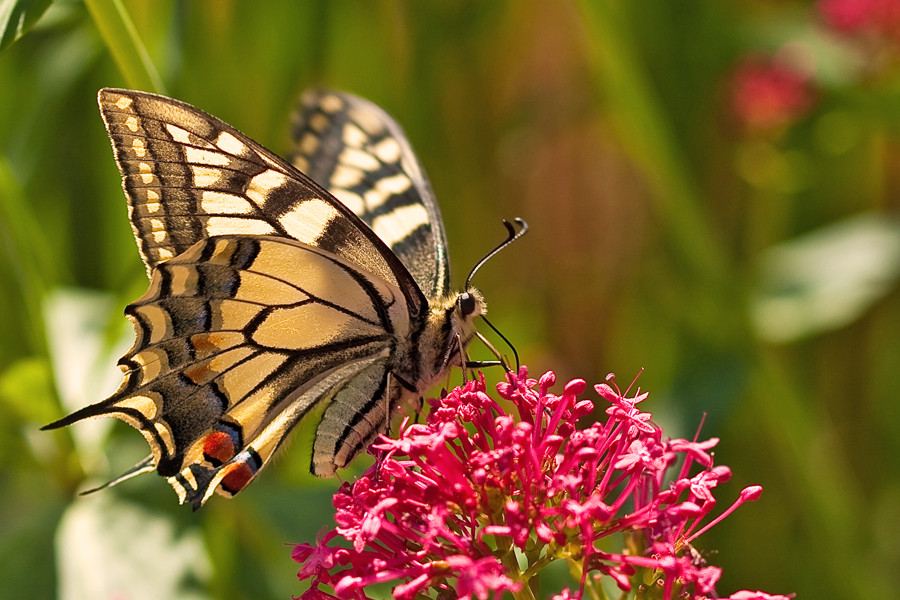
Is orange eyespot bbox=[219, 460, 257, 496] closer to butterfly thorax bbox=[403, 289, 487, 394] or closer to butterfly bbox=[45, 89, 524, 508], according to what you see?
butterfly bbox=[45, 89, 524, 508]

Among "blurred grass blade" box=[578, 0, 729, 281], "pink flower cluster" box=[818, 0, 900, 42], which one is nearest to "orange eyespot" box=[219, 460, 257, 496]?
"blurred grass blade" box=[578, 0, 729, 281]

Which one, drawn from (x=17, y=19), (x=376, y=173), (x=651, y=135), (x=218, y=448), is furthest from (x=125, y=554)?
(x=651, y=135)

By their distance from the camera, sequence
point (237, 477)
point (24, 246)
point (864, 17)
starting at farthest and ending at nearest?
point (864, 17), point (24, 246), point (237, 477)

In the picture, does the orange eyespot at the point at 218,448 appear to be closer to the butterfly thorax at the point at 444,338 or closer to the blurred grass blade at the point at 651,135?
the butterfly thorax at the point at 444,338

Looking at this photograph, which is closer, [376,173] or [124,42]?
[124,42]

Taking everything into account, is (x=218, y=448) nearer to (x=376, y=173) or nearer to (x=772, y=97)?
(x=376, y=173)

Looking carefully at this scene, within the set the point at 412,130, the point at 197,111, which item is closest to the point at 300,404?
the point at 197,111

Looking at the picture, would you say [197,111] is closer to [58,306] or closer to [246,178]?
[246,178]

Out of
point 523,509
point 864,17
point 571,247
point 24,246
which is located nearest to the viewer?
point 523,509
